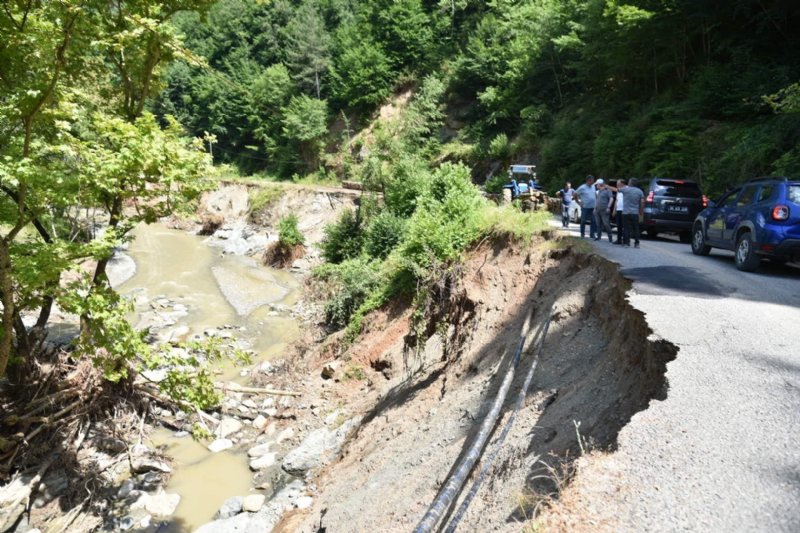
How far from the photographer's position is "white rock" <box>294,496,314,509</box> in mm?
8913

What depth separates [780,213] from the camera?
29.3ft

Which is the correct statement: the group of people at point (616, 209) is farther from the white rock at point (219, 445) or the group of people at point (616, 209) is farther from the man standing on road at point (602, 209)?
the white rock at point (219, 445)

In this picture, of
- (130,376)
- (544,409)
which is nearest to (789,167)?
(544,409)

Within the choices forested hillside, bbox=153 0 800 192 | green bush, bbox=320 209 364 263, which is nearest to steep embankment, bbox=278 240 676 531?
forested hillside, bbox=153 0 800 192

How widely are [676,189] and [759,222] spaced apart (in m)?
5.39

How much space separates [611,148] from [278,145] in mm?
39133

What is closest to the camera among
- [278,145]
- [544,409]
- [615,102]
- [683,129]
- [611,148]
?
[544,409]

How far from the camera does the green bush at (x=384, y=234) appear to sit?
19578mm

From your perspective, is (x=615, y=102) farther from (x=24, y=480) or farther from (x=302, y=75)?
(x=302, y=75)

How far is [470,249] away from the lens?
13023 mm

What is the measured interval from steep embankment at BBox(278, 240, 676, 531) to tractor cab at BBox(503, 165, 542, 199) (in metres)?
6.06

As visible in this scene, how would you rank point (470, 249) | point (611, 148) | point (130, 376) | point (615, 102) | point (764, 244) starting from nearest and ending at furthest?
point (764, 244) < point (130, 376) < point (470, 249) < point (611, 148) < point (615, 102)

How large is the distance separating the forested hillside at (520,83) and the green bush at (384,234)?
19.4ft

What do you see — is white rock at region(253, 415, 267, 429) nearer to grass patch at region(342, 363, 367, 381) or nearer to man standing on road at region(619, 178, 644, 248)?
grass patch at region(342, 363, 367, 381)
